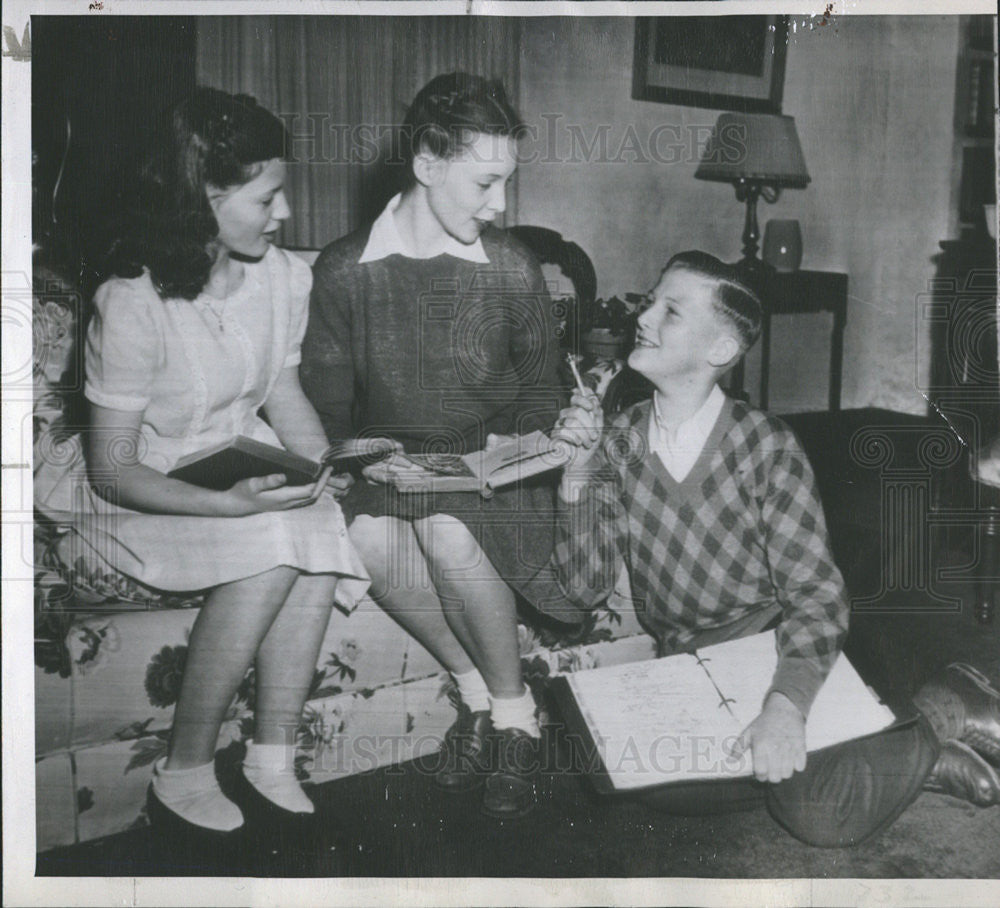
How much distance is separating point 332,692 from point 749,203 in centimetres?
123

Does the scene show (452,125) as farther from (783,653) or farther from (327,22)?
(783,653)

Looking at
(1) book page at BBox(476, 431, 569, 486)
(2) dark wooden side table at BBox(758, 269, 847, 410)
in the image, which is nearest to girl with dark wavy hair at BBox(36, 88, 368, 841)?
(1) book page at BBox(476, 431, 569, 486)

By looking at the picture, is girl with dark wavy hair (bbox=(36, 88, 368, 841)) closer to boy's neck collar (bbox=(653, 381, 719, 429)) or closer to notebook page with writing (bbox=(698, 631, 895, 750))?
boy's neck collar (bbox=(653, 381, 719, 429))

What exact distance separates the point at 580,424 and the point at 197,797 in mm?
1021

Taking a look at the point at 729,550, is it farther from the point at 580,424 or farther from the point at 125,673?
the point at 125,673

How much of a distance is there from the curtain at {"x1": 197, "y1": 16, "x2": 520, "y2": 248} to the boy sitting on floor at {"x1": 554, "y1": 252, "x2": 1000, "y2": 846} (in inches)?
18.2

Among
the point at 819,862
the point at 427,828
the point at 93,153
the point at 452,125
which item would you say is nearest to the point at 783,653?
the point at 819,862

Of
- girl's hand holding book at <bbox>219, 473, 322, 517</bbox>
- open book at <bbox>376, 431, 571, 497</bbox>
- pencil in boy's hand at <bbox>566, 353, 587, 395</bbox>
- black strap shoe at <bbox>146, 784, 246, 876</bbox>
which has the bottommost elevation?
black strap shoe at <bbox>146, 784, 246, 876</bbox>

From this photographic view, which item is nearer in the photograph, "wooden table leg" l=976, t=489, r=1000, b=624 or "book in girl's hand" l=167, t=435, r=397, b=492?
"book in girl's hand" l=167, t=435, r=397, b=492

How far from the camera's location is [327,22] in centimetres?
198

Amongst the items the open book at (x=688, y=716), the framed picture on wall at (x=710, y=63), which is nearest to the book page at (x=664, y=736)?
the open book at (x=688, y=716)

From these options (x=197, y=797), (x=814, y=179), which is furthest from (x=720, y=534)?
(x=197, y=797)

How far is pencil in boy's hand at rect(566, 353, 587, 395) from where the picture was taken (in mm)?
1985

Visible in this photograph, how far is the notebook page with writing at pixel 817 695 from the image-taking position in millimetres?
1999
